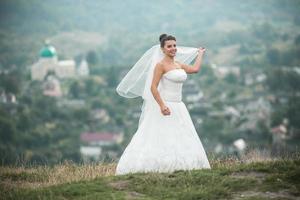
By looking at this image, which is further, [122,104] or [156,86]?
[122,104]

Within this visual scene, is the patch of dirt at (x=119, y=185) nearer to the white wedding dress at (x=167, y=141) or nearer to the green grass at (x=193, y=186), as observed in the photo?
the green grass at (x=193, y=186)

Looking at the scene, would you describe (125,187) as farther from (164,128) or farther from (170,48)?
(170,48)

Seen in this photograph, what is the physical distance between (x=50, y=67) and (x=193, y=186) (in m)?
155

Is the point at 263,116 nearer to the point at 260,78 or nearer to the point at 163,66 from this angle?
the point at 260,78

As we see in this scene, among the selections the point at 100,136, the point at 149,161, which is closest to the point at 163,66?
the point at 149,161

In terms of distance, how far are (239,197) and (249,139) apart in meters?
92.9

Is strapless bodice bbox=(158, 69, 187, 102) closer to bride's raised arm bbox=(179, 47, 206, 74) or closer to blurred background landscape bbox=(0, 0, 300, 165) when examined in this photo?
bride's raised arm bbox=(179, 47, 206, 74)

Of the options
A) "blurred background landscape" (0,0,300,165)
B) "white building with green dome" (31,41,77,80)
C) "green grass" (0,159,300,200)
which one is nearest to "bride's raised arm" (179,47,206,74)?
"green grass" (0,159,300,200)

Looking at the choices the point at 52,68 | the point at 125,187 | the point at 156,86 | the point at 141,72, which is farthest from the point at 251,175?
the point at 52,68

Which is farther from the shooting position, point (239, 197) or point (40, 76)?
point (40, 76)

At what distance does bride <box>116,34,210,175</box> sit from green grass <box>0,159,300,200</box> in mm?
588

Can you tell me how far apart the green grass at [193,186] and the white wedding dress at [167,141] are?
1.91 ft

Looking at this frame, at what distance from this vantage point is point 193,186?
24.6 ft

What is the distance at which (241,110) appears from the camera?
125m
